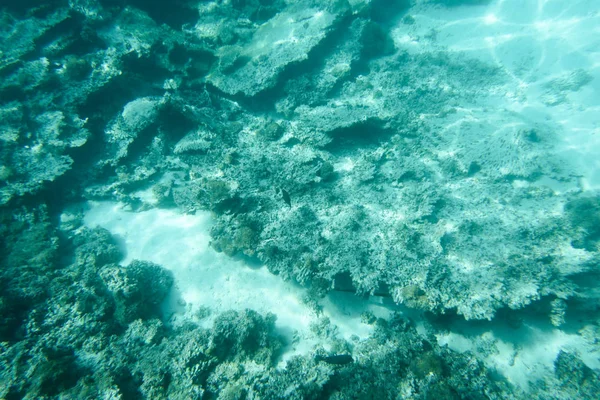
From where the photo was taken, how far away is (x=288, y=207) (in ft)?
21.2

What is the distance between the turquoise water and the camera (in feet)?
16.4

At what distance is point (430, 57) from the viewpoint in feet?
37.1

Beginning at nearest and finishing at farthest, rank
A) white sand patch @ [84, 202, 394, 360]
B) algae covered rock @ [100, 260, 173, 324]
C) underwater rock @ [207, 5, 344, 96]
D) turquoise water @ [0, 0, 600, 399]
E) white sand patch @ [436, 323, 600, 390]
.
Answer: turquoise water @ [0, 0, 600, 399]
white sand patch @ [436, 323, 600, 390]
algae covered rock @ [100, 260, 173, 324]
white sand patch @ [84, 202, 394, 360]
underwater rock @ [207, 5, 344, 96]

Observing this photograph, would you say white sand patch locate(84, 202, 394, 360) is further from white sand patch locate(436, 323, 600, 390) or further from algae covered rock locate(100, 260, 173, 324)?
white sand patch locate(436, 323, 600, 390)

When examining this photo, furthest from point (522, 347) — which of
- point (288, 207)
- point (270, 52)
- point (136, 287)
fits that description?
point (270, 52)

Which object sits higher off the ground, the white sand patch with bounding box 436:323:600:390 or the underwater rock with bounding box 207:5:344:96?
the underwater rock with bounding box 207:5:344:96

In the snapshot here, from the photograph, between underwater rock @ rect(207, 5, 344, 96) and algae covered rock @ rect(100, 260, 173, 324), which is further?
underwater rock @ rect(207, 5, 344, 96)

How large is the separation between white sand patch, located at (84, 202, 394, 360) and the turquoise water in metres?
0.04

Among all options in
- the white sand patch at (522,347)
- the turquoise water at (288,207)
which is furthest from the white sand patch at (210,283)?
the white sand patch at (522,347)

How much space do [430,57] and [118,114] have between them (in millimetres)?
11705

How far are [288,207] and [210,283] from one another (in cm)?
259

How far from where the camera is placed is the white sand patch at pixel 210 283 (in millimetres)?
5934

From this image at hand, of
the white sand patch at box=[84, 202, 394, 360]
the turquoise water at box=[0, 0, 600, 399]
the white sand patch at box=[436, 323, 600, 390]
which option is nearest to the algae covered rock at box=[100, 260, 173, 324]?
the turquoise water at box=[0, 0, 600, 399]

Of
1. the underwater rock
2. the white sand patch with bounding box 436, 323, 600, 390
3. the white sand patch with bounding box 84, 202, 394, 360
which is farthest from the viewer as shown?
the underwater rock
